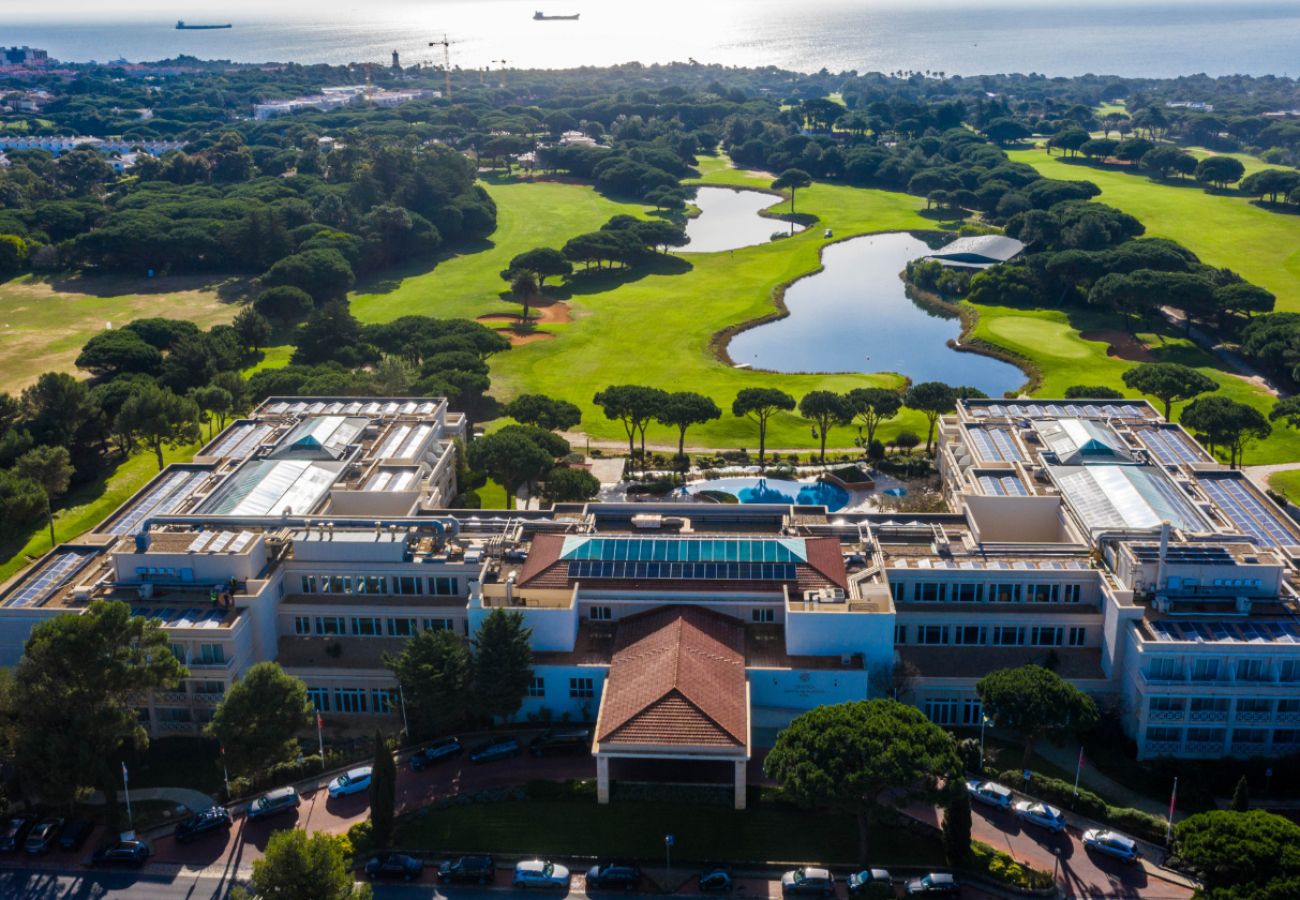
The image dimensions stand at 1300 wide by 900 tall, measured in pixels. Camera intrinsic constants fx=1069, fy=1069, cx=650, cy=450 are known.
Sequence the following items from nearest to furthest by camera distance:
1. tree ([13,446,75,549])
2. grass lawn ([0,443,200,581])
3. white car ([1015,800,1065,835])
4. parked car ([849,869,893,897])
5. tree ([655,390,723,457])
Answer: parked car ([849,869,893,897]) → white car ([1015,800,1065,835]) → grass lawn ([0,443,200,581]) → tree ([13,446,75,549]) → tree ([655,390,723,457])

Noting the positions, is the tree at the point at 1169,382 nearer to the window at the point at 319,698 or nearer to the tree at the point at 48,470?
the window at the point at 319,698

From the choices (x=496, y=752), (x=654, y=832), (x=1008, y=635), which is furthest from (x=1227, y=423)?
(x=496, y=752)

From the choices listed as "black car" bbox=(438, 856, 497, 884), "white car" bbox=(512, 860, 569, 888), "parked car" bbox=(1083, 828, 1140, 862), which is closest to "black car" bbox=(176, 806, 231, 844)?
"black car" bbox=(438, 856, 497, 884)

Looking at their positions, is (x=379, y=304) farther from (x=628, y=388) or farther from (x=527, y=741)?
(x=527, y=741)

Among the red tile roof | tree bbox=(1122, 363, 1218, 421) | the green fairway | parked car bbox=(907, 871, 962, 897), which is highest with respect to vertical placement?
the green fairway

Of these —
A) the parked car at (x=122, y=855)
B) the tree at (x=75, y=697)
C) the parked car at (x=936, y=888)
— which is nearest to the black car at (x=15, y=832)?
the tree at (x=75, y=697)

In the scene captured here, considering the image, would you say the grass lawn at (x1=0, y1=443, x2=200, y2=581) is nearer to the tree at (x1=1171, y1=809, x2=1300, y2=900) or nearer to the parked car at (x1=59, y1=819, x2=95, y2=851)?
the parked car at (x1=59, y1=819, x2=95, y2=851)
